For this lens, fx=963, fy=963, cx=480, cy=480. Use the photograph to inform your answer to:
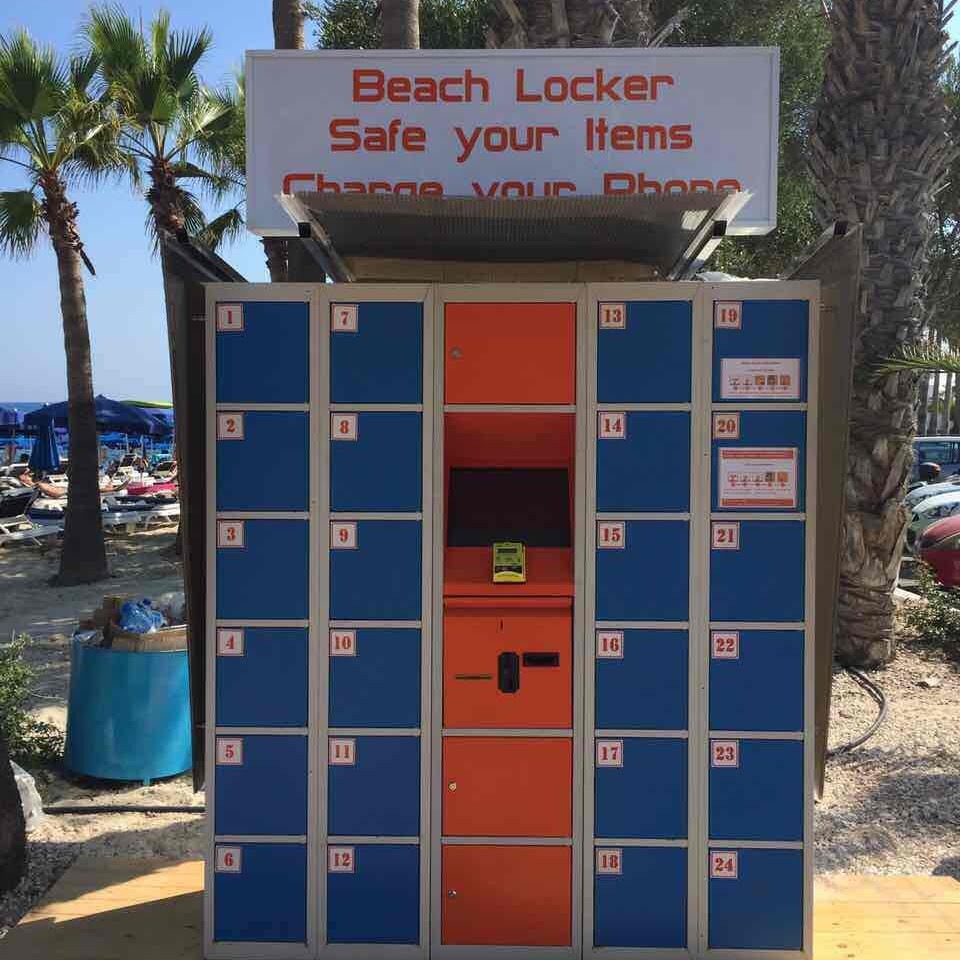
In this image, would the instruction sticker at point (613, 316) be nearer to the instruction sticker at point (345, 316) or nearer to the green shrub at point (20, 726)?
the instruction sticker at point (345, 316)

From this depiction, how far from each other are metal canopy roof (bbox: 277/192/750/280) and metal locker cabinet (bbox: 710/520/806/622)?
105 cm

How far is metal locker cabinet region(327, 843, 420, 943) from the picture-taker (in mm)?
Result: 3410

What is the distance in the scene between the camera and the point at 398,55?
3717 millimetres

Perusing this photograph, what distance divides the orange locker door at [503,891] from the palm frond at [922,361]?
390 centimetres

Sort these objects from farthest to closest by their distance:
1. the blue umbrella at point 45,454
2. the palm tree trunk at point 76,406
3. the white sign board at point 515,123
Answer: the blue umbrella at point 45,454, the palm tree trunk at point 76,406, the white sign board at point 515,123

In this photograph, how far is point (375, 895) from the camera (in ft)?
11.2

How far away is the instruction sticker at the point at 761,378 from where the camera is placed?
3.34 m

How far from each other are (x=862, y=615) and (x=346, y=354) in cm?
529

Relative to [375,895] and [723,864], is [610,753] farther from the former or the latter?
[375,895]

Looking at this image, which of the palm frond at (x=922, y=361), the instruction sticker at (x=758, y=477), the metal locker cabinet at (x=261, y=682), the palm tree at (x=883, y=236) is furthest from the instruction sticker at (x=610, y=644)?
the palm tree at (x=883, y=236)

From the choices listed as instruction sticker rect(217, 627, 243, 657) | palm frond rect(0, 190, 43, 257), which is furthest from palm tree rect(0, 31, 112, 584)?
instruction sticker rect(217, 627, 243, 657)

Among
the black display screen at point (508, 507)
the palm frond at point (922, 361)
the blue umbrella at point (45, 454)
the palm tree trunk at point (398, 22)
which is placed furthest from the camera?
the blue umbrella at point (45, 454)

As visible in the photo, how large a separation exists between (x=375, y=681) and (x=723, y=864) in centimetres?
139

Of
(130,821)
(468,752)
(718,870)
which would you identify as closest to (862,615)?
(718,870)
